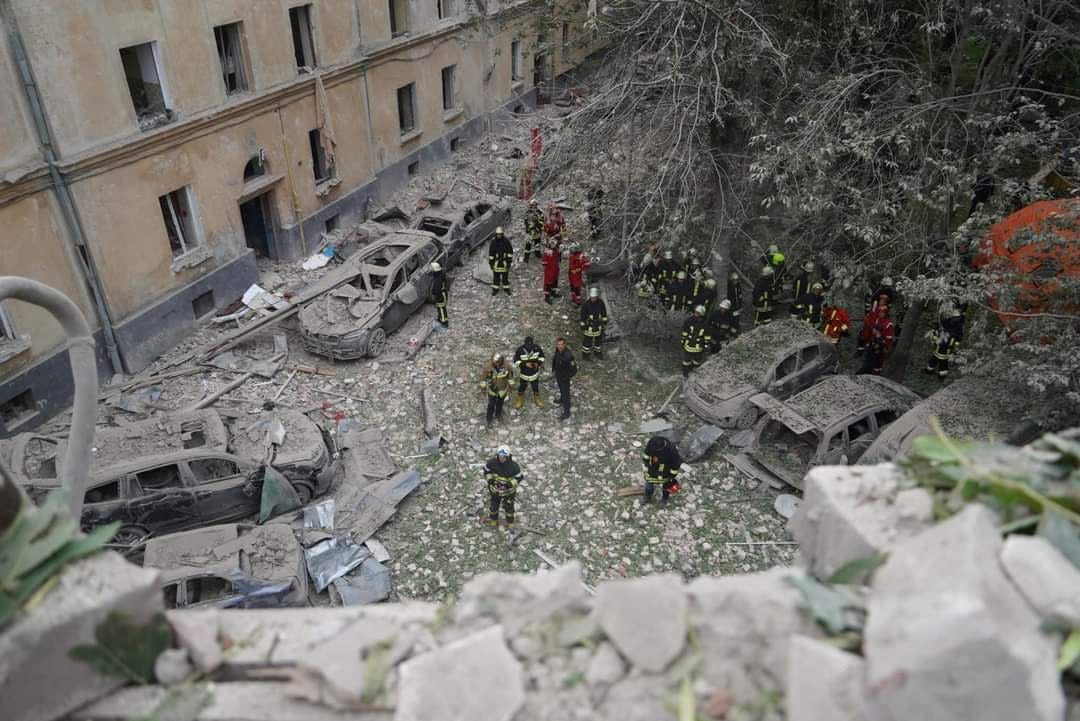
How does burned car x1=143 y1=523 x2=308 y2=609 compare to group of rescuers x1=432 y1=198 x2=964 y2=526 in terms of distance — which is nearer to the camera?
burned car x1=143 y1=523 x2=308 y2=609

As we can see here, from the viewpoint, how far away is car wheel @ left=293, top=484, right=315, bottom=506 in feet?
31.6

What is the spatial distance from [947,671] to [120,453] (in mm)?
9752

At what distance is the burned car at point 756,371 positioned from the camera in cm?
1117

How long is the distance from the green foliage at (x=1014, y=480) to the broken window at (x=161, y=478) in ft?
27.7

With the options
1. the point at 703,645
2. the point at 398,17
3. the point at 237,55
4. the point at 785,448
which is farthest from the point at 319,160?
the point at 703,645

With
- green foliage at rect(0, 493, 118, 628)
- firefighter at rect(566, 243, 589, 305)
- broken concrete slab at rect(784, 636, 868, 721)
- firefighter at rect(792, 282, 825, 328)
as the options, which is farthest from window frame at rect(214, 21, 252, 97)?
broken concrete slab at rect(784, 636, 868, 721)

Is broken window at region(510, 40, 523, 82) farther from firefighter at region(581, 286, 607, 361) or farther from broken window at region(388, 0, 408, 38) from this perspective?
firefighter at region(581, 286, 607, 361)

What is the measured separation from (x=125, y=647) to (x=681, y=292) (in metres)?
11.8

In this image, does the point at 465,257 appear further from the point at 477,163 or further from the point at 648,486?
the point at 648,486

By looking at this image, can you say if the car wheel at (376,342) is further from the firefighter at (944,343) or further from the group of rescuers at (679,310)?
the firefighter at (944,343)

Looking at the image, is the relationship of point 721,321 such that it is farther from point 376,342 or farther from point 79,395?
point 79,395

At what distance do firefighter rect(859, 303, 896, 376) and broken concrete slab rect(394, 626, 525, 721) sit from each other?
36.8ft

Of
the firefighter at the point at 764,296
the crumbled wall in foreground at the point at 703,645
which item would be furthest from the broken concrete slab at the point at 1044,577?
the firefighter at the point at 764,296

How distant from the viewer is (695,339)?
1238 cm
